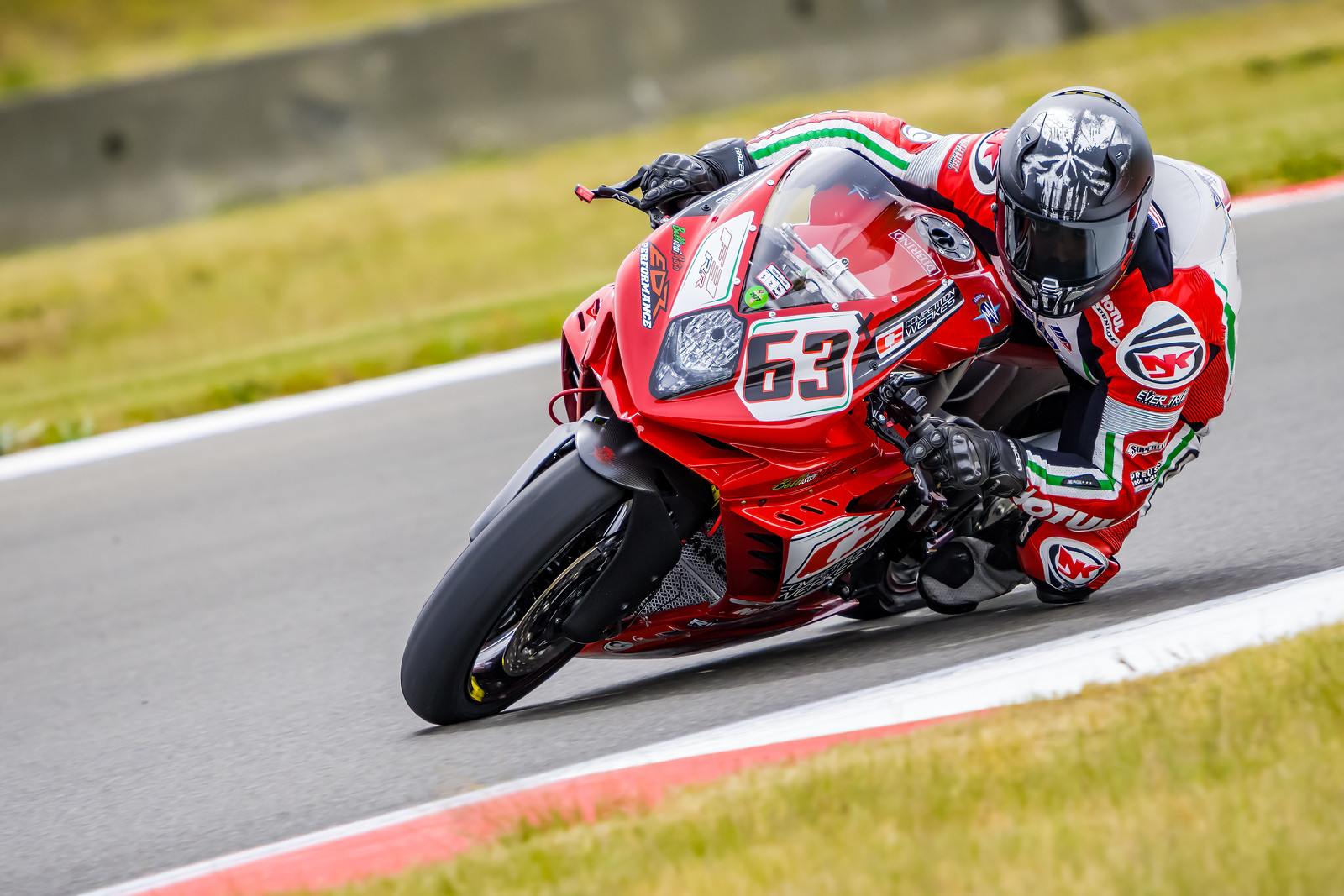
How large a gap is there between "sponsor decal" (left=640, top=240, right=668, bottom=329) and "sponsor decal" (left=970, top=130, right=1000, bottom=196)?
0.90 meters

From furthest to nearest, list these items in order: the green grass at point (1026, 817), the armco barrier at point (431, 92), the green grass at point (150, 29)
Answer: the green grass at point (150, 29), the armco barrier at point (431, 92), the green grass at point (1026, 817)

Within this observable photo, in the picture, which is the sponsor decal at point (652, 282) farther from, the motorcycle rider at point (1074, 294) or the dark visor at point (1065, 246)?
the dark visor at point (1065, 246)

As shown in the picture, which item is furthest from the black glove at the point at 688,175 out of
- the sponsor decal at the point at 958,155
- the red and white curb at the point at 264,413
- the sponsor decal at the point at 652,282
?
the red and white curb at the point at 264,413

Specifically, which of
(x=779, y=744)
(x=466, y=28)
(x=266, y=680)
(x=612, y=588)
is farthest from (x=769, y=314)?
(x=466, y=28)

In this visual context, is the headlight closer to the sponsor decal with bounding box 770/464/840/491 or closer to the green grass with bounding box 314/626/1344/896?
the sponsor decal with bounding box 770/464/840/491

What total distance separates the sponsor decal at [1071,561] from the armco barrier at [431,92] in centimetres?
981

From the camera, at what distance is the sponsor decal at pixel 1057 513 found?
3467 mm

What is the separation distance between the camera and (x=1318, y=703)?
2.62 metres

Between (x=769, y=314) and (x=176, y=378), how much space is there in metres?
6.38

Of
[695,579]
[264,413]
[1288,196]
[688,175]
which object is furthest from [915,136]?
[1288,196]

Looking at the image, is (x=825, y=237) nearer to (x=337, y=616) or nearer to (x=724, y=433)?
(x=724, y=433)

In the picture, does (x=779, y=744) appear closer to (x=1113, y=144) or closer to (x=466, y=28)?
(x=1113, y=144)

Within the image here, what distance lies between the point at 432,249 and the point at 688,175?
763cm


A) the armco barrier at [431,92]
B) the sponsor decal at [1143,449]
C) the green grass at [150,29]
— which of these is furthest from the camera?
the green grass at [150,29]
